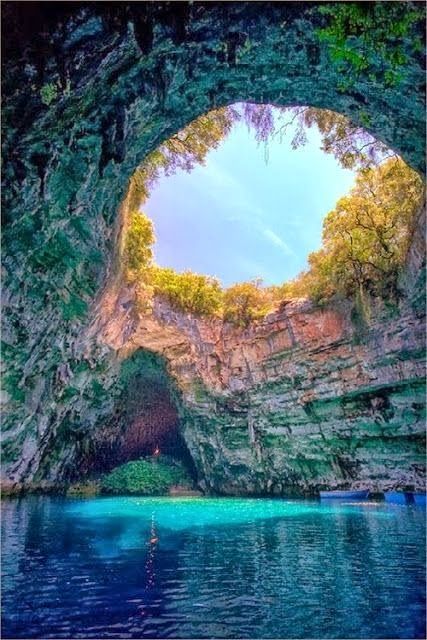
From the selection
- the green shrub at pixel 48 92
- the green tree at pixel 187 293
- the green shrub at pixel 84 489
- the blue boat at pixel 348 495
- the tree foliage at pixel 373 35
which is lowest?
the green shrub at pixel 84 489

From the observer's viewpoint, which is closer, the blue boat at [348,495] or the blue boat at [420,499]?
the blue boat at [420,499]

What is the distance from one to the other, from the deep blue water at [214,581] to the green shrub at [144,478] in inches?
745

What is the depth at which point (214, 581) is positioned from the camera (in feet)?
22.8

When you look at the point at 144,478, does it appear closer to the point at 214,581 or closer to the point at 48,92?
the point at 214,581

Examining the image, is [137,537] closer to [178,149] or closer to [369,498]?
[178,149]

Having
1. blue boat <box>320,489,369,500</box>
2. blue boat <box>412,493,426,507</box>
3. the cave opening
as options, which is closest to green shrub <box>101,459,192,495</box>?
the cave opening

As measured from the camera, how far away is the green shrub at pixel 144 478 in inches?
1216

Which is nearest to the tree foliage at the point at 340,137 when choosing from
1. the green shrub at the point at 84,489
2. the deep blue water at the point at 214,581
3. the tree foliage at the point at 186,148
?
the tree foliage at the point at 186,148

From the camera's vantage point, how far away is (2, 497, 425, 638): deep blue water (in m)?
5.09

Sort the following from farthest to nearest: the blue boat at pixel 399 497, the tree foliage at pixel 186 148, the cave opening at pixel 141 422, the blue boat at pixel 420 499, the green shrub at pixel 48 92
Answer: the cave opening at pixel 141 422 < the blue boat at pixel 399 497 < the blue boat at pixel 420 499 < the tree foliage at pixel 186 148 < the green shrub at pixel 48 92

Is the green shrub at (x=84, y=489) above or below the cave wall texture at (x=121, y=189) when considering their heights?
below

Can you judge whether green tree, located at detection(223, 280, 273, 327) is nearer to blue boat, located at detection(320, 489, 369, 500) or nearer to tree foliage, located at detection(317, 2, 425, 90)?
blue boat, located at detection(320, 489, 369, 500)

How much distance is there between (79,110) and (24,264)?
14.8 feet

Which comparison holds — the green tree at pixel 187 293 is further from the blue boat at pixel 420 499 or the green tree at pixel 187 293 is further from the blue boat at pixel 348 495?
the blue boat at pixel 420 499
